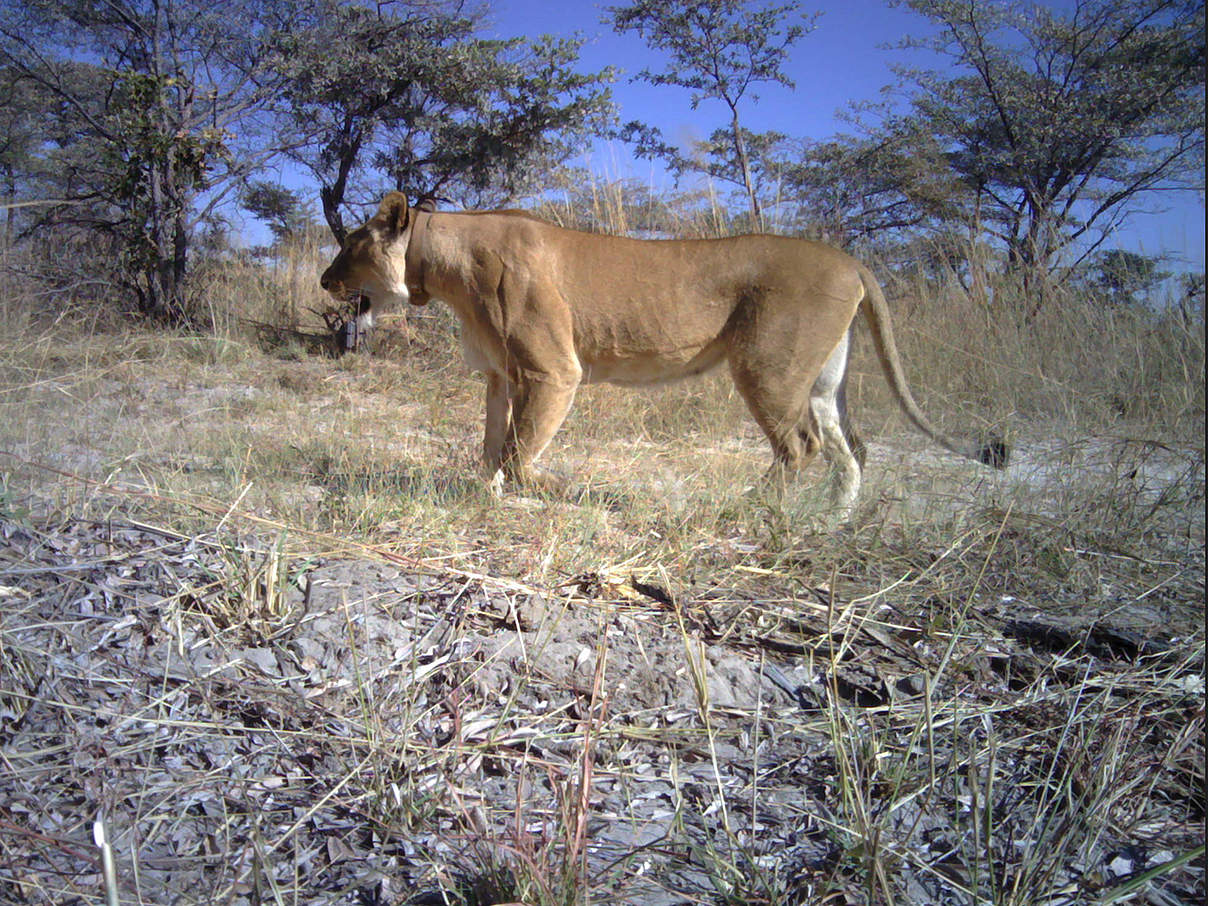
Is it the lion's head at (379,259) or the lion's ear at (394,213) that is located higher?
the lion's ear at (394,213)

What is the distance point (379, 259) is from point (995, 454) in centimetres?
349

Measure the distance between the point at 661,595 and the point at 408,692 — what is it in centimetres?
95

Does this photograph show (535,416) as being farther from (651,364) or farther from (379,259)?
(379,259)

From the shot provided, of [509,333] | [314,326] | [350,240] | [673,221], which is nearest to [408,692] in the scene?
[509,333]

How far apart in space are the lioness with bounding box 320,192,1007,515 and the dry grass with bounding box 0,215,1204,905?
419 mm

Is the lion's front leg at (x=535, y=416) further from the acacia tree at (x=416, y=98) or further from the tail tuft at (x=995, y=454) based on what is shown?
the acacia tree at (x=416, y=98)

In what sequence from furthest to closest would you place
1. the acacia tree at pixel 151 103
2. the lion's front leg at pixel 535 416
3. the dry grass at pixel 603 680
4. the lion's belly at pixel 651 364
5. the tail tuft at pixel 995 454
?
the acacia tree at pixel 151 103
the lion's belly at pixel 651 364
the lion's front leg at pixel 535 416
the tail tuft at pixel 995 454
the dry grass at pixel 603 680

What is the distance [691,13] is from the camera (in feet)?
38.7

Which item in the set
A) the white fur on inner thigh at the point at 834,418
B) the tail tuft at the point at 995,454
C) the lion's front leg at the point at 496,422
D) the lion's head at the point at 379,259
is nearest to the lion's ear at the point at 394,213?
the lion's head at the point at 379,259

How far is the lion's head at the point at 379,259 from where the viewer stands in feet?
14.8

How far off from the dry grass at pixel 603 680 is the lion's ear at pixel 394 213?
1.44m

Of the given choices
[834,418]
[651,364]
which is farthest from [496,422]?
[834,418]

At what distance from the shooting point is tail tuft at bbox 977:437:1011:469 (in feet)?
12.8

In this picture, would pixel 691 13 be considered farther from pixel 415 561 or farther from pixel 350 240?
pixel 415 561
